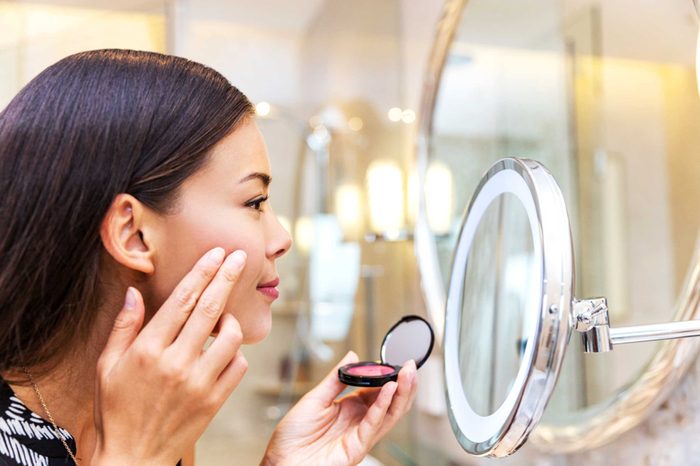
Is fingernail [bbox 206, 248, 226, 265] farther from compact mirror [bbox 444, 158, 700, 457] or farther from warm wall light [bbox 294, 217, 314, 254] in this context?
warm wall light [bbox 294, 217, 314, 254]

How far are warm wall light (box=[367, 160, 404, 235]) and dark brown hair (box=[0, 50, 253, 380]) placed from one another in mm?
970

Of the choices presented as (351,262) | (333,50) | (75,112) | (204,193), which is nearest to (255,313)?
(204,193)

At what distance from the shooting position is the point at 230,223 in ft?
2.17

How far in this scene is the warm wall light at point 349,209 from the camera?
1.89m

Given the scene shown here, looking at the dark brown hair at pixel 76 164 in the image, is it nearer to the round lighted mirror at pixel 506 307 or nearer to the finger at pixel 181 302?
the finger at pixel 181 302

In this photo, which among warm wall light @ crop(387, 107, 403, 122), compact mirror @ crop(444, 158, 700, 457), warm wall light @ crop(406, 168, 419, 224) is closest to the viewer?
compact mirror @ crop(444, 158, 700, 457)

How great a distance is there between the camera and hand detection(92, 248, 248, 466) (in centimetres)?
59

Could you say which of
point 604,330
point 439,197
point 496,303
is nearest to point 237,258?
point 604,330

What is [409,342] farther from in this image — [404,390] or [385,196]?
[385,196]

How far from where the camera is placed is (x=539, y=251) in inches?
18.0

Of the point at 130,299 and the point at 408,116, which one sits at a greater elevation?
the point at 408,116

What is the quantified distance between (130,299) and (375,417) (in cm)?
30

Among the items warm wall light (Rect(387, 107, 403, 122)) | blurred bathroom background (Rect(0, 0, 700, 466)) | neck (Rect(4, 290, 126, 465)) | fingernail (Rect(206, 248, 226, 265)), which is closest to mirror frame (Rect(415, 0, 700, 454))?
blurred bathroom background (Rect(0, 0, 700, 466))

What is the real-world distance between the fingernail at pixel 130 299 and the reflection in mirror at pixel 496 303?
332 mm
